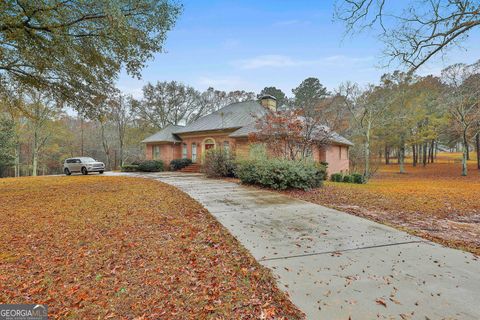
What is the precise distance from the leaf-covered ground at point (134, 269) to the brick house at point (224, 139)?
11.8m

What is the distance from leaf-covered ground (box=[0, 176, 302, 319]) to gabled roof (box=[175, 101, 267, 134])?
13.3 m

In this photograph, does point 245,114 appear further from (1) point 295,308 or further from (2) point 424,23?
(1) point 295,308

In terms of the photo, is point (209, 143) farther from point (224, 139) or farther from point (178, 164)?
point (178, 164)

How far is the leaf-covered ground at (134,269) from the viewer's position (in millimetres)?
2400

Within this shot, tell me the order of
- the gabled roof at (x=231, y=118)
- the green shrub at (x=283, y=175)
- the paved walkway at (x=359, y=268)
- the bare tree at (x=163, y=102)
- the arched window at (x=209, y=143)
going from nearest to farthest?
the paved walkway at (x=359, y=268), the green shrub at (x=283, y=175), the gabled roof at (x=231, y=118), the arched window at (x=209, y=143), the bare tree at (x=163, y=102)

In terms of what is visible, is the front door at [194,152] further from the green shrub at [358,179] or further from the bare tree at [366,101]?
the bare tree at [366,101]

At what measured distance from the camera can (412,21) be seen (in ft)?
20.4

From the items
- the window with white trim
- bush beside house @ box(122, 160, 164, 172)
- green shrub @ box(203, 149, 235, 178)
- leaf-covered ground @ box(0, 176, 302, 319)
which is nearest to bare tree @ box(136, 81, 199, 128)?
the window with white trim

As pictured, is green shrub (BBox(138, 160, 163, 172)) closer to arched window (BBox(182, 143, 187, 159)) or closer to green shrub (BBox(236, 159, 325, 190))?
arched window (BBox(182, 143, 187, 159))

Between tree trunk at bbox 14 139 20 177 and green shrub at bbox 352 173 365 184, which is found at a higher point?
tree trunk at bbox 14 139 20 177

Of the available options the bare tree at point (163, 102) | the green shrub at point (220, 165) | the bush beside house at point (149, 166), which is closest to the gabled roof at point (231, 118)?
the bush beside house at point (149, 166)

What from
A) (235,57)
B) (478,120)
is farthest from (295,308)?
(478,120)

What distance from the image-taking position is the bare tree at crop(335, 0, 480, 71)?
5684mm

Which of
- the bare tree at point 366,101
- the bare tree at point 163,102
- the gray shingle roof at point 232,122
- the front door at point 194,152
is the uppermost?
the bare tree at point 163,102
